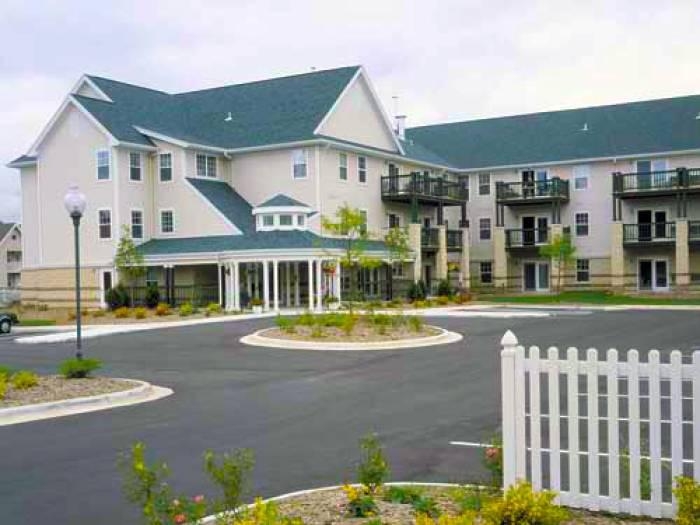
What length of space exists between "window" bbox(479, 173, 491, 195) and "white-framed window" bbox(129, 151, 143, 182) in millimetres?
25275

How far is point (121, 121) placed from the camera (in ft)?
145

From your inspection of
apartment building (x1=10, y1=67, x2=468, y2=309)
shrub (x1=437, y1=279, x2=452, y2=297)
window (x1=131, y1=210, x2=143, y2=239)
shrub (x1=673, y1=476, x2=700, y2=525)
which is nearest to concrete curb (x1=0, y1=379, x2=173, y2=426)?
shrub (x1=673, y1=476, x2=700, y2=525)

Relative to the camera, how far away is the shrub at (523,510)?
566 cm

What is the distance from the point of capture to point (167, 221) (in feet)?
146

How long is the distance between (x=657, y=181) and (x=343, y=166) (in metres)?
20.0

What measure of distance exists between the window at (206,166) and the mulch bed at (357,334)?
846 inches

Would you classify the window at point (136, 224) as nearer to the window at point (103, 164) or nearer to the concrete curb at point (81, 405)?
the window at point (103, 164)

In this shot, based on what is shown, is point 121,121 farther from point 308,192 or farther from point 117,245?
point 308,192

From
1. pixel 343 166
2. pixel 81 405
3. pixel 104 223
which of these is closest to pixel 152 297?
pixel 104 223

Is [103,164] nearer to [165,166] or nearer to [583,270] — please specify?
[165,166]

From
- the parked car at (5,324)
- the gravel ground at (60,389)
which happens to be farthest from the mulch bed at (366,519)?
the parked car at (5,324)

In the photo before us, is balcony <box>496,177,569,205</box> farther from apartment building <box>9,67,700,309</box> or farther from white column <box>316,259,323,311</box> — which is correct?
white column <box>316,259,323,311</box>

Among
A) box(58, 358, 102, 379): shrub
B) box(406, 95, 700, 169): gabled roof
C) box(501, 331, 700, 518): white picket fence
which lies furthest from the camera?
box(406, 95, 700, 169): gabled roof

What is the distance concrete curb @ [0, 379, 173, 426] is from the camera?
12.4 m
